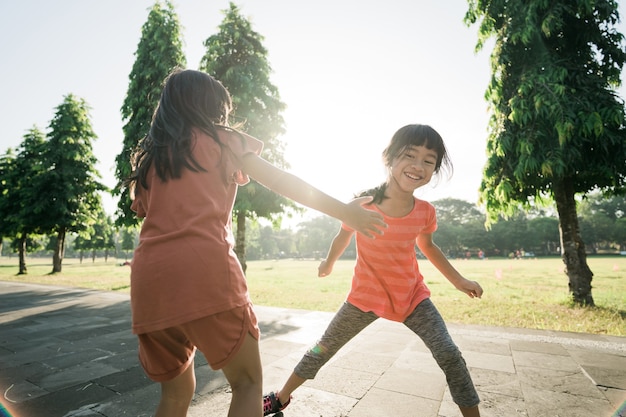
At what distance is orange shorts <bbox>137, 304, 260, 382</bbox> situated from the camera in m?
1.29

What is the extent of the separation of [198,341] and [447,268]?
190 cm

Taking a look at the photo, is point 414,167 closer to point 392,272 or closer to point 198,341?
point 392,272

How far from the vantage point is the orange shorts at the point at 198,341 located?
129 centimetres

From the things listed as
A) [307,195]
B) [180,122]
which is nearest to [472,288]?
[307,195]

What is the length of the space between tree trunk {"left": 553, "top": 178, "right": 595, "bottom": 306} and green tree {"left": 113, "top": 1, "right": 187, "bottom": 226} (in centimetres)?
1566

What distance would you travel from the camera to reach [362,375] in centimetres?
322

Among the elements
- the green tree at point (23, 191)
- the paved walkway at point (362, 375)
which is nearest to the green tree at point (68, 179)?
the green tree at point (23, 191)

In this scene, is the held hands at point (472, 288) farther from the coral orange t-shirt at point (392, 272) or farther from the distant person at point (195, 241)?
the distant person at point (195, 241)

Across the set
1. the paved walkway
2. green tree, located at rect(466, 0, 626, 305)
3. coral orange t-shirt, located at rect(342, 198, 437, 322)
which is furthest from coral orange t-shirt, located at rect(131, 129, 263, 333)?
green tree, located at rect(466, 0, 626, 305)

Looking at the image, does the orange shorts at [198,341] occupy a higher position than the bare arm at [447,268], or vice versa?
the bare arm at [447,268]

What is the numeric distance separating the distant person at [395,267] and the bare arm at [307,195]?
856mm

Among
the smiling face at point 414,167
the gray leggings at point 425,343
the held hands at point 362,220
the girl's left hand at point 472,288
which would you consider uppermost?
the smiling face at point 414,167

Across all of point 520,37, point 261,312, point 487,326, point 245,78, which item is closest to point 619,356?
point 487,326

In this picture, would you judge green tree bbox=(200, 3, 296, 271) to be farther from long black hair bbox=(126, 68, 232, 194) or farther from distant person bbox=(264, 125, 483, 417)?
long black hair bbox=(126, 68, 232, 194)
